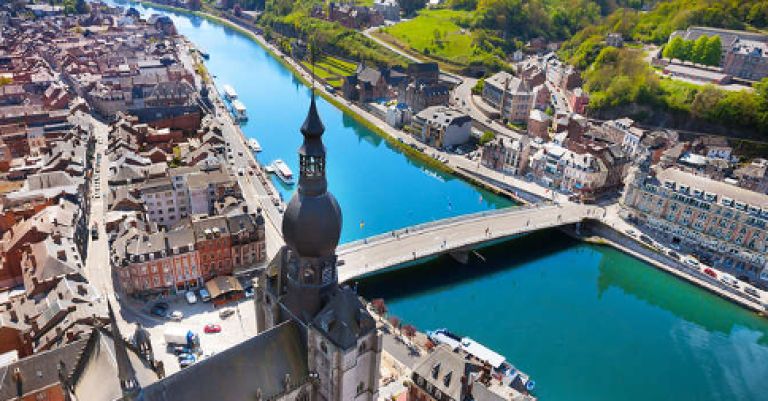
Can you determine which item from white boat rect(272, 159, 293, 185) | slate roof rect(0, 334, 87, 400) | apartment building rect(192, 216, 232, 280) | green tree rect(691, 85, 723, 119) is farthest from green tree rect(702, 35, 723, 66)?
slate roof rect(0, 334, 87, 400)

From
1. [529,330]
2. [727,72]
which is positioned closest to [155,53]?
[529,330]

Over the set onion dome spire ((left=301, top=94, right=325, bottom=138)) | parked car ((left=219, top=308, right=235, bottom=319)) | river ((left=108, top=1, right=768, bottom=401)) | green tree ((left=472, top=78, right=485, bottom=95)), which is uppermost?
onion dome spire ((left=301, top=94, right=325, bottom=138))

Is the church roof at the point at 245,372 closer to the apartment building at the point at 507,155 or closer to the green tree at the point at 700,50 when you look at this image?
the apartment building at the point at 507,155

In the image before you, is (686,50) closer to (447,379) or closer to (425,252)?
(425,252)

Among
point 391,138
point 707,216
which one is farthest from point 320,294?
point 391,138

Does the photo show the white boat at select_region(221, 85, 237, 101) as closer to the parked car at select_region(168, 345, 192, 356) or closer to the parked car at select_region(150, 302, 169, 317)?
the parked car at select_region(150, 302, 169, 317)

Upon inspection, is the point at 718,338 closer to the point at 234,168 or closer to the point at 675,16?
the point at 234,168
